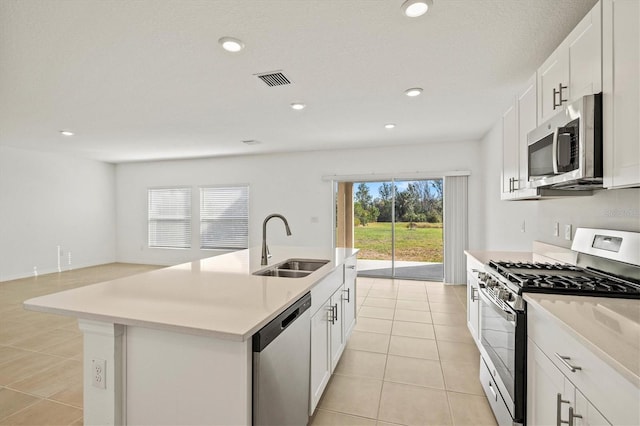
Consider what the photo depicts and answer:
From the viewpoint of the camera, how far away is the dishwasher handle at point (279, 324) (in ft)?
3.74

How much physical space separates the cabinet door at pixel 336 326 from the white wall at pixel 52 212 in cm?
662

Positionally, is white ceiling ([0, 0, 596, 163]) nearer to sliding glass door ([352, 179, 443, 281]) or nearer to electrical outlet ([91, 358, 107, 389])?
sliding glass door ([352, 179, 443, 281])

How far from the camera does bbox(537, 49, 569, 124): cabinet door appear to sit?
1.74 metres

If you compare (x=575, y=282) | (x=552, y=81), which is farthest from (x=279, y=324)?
(x=552, y=81)

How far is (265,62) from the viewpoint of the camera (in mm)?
2424

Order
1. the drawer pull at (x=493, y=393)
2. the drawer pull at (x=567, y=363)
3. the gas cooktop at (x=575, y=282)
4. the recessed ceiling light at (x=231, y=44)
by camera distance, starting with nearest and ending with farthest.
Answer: the drawer pull at (x=567, y=363)
the gas cooktop at (x=575, y=282)
the drawer pull at (x=493, y=393)
the recessed ceiling light at (x=231, y=44)

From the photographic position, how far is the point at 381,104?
3410 mm

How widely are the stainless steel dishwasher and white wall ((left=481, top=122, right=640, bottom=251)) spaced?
1901mm

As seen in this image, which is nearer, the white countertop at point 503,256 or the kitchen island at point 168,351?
the kitchen island at point 168,351

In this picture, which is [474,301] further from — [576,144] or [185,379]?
[185,379]

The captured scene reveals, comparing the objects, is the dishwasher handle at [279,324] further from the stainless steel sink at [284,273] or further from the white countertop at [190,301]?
the stainless steel sink at [284,273]

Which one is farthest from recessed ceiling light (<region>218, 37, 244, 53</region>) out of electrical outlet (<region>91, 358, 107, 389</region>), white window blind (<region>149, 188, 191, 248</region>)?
white window blind (<region>149, 188, 191, 248</region>)

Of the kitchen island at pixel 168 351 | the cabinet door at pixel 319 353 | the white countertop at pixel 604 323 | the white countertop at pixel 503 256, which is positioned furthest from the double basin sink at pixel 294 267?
the white countertop at pixel 604 323

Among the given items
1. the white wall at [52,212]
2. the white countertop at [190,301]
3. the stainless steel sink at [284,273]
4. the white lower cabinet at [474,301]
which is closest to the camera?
the white countertop at [190,301]
